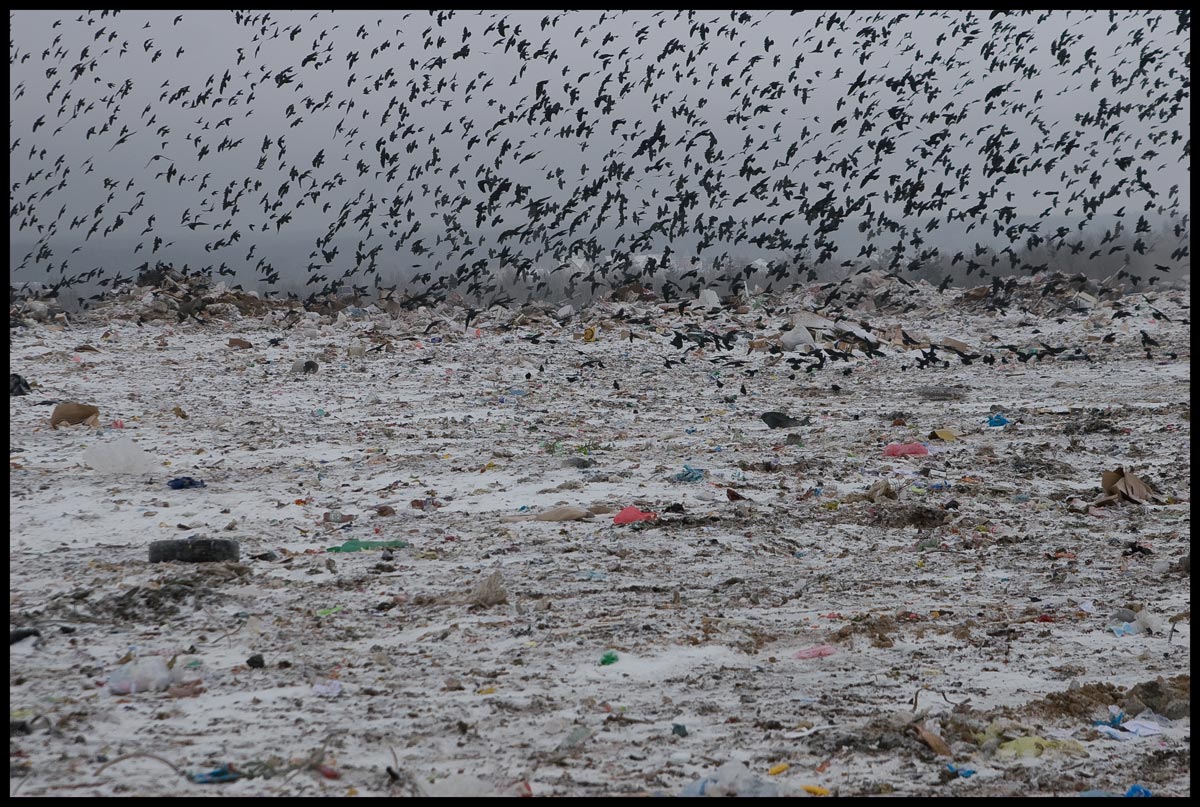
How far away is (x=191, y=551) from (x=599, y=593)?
4.55ft

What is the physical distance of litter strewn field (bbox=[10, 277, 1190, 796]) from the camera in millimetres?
1929

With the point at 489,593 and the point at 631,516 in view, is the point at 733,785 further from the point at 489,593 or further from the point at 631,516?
the point at 631,516

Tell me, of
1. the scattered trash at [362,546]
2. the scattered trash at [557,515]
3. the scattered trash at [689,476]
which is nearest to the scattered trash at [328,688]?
the scattered trash at [362,546]

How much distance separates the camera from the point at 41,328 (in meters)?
10.6

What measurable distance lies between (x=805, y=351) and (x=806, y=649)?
731 centimetres

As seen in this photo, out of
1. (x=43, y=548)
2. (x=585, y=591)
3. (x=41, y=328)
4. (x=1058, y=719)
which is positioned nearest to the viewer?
(x=1058, y=719)

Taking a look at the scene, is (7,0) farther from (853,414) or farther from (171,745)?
(853,414)

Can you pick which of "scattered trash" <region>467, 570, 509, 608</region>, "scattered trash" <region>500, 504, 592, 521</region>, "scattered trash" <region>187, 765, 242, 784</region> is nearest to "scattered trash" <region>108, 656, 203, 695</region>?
"scattered trash" <region>187, 765, 242, 784</region>

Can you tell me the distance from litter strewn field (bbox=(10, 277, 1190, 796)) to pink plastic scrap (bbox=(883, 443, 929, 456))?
0.02 meters

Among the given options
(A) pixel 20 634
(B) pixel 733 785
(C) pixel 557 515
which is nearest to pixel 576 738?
(B) pixel 733 785

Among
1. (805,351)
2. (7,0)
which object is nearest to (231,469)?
(7,0)

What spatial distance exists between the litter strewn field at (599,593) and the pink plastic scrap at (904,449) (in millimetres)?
18

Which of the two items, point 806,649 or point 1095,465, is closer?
point 806,649

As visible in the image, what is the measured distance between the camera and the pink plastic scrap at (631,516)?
3973 millimetres
